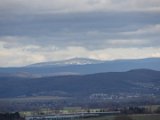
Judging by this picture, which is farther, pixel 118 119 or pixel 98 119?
pixel 98 119

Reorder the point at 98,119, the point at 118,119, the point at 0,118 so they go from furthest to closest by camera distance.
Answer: the point at 0,118, the point at 98,119, the point at 118,119

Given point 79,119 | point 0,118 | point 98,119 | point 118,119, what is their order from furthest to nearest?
point 0,118 < point 79,119 < point 98,119 < point 118,119

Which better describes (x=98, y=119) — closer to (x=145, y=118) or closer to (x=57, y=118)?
(x=145, y=118)

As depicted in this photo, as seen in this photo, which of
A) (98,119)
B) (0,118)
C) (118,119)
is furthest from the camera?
(0,118)

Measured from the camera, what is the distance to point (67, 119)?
5689 inches

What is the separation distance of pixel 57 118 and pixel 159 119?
39.4 m

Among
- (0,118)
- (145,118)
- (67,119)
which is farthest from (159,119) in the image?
(0,118)

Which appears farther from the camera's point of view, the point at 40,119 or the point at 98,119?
the point at 40,119

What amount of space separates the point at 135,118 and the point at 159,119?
5.02 meters

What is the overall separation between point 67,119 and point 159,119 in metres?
31.5

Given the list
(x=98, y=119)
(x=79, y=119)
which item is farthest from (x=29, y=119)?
(x=98, y=119)

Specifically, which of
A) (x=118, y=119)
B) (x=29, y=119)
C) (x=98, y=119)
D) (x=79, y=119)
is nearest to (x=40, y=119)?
(x=29, y=119)

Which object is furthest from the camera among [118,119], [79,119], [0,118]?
[0,118]

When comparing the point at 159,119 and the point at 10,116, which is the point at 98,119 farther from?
the point at 10,116
